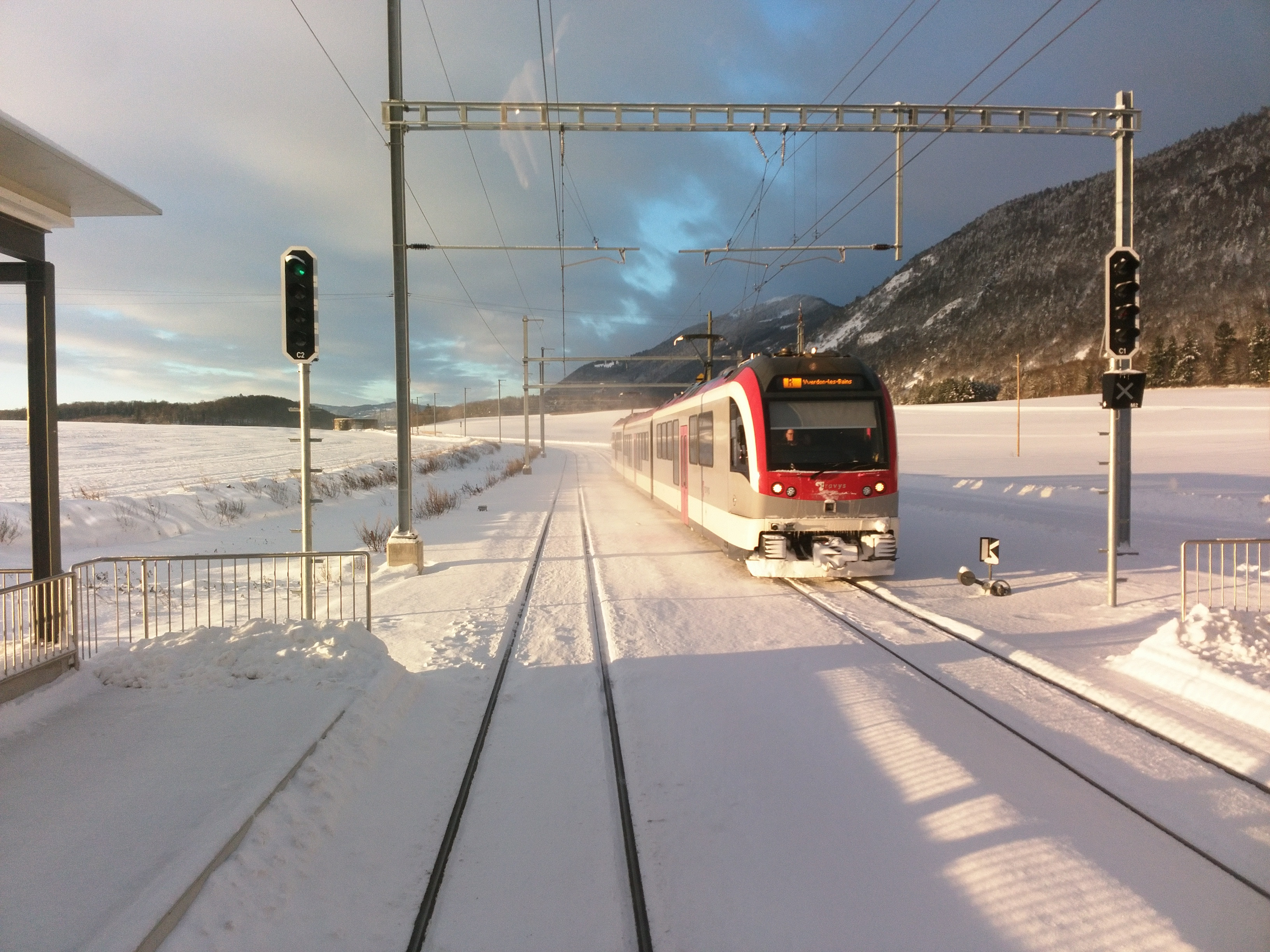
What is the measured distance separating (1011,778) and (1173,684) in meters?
2.37

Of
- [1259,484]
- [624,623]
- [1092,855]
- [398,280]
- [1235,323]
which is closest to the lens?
[1092,855]

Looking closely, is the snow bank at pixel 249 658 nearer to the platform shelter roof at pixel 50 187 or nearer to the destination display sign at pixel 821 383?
the platform shelter roof at pixel 50 187

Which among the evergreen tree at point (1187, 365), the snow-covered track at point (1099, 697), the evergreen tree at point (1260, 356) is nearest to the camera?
the snow-covered track at point (1099, 697)

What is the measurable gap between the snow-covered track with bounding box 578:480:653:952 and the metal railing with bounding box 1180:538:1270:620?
5.12 m

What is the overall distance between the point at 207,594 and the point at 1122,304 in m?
12.3

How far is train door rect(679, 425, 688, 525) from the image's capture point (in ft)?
47.1

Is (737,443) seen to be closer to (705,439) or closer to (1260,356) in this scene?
(705,439)

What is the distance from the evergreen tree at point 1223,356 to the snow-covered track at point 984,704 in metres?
65.7

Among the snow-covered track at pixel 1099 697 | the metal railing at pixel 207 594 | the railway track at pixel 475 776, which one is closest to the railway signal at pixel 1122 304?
the snow-covered track at pixel 1099 697

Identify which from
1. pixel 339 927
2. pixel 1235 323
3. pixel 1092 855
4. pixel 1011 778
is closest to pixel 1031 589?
pixel 1011 778

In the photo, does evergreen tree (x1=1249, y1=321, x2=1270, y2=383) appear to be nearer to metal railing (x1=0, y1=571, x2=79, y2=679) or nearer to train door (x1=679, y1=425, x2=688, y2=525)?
train door (x1=679, y1=425, x2=688, y2=525)

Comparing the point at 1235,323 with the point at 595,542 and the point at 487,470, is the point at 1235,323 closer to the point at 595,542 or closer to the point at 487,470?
the point at 487,470

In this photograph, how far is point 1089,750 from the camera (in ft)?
15.0

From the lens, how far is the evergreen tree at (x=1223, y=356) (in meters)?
57.5
